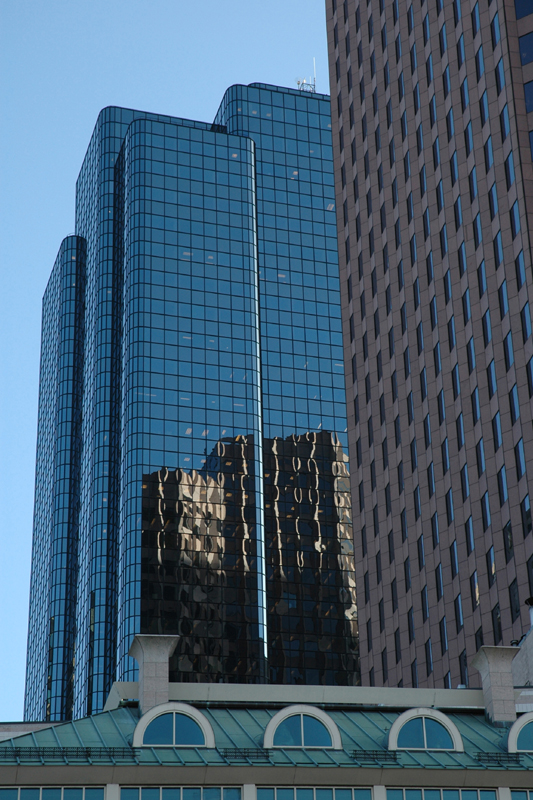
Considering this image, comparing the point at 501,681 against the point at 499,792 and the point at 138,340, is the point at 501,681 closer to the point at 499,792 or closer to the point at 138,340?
the point at 499,792

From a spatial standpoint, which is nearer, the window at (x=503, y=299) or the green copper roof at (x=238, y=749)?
the green copper roof at (x=238, y=749)

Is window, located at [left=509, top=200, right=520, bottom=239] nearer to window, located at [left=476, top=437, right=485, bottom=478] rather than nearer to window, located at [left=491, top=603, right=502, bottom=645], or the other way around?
window, located at [left=476, top=437, right=485, bottom=478]

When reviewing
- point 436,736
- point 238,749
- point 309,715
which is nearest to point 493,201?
point 436,736

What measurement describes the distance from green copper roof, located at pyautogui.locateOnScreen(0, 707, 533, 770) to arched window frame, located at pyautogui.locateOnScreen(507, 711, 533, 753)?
0.35 m

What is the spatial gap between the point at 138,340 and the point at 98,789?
129457 millimetres

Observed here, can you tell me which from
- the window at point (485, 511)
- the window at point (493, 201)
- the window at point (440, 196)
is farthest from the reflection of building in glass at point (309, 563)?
A: the window at point (493, 201)

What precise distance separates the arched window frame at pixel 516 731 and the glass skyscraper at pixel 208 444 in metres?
108

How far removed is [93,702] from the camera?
561 feet

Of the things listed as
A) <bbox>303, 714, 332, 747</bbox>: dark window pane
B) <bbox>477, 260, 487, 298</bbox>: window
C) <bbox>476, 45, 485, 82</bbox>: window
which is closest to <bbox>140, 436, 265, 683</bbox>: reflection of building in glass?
<bbox>477, 260, 487, 298</bbox>: window

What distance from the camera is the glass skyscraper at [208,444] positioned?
6560 inches

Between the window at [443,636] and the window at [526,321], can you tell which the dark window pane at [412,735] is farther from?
the window at [443,636]

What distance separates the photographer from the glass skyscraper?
167 meters

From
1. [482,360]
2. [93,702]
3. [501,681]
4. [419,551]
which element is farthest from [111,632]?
[501,681]

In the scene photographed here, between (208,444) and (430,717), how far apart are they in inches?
4750
